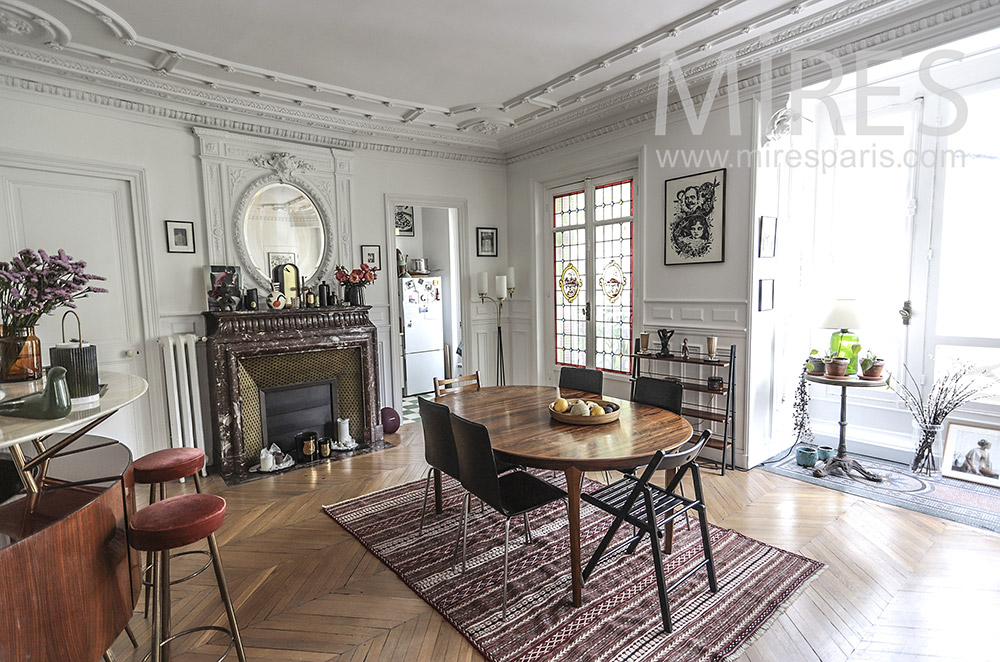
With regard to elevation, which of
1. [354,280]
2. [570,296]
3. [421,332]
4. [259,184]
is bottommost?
[421,332]

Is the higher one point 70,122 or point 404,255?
point 70,122

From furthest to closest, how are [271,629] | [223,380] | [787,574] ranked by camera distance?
[223,380] < [787,574] < [271,629]

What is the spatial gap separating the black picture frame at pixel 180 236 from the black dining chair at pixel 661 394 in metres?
3.73

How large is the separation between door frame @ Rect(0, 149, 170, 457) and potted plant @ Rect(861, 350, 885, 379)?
5487mm

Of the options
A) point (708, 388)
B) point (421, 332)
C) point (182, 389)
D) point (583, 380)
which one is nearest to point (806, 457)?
point (708, 388)

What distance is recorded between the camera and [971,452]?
3635 mm

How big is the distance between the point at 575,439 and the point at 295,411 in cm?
306

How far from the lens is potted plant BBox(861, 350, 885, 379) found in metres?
3.75

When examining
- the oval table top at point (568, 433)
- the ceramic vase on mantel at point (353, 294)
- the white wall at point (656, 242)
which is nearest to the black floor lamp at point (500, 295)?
the white wall at point (656, 242)

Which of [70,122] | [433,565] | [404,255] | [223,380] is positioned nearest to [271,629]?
[433,565]

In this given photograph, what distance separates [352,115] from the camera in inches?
179

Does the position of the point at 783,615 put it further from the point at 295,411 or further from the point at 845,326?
the point at 295,411

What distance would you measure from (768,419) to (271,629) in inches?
150

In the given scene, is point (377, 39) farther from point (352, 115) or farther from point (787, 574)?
point (787, 574)
